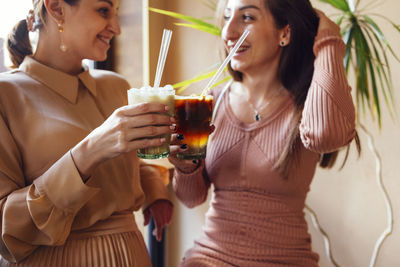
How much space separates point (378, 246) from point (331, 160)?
2.22 ft

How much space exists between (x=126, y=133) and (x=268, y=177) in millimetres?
Answer: 698

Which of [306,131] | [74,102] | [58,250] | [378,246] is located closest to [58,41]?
[74,102]

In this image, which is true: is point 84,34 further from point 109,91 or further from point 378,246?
point 378,246

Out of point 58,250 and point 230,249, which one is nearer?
point 58,250

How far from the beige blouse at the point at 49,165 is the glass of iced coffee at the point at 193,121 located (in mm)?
287

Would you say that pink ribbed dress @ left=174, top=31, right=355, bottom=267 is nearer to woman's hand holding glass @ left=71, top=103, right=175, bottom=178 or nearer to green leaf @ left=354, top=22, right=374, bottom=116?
green leaf @ left=354, top=22, right=374, bottom=116

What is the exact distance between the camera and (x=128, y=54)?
8.01 ft

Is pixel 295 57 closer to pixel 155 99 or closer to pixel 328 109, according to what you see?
pixel 328 109

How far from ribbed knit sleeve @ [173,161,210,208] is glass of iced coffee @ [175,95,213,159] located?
370mm

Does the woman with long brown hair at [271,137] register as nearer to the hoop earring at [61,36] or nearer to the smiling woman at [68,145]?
the smiling woman at [68,145]

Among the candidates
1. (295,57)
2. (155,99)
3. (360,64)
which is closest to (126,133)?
(155,99)

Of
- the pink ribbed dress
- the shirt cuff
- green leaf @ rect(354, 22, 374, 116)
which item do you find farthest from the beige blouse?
green leaf @ rect(354, 22, 374, 116)

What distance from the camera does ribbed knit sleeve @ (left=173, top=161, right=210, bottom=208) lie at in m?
Result: 1.54

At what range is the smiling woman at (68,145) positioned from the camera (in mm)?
987
